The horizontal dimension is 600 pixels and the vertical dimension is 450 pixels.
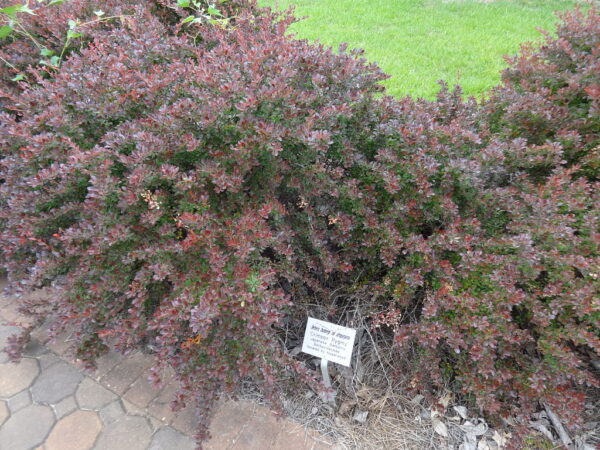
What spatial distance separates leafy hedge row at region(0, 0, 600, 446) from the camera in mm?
1771

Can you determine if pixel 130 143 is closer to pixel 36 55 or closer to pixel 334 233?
pixel 334 233

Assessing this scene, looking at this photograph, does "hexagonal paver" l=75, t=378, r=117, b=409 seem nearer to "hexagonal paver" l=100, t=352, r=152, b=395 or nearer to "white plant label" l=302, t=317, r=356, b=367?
"hexagonal paver" l=100, t=352, r=152, b=395

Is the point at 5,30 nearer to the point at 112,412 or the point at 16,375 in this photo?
the point at 16,375

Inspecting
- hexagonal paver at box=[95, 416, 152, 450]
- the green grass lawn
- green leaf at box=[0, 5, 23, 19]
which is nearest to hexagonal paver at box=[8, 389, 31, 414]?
hexagonal paver at box=[95, 416, 152, 450]

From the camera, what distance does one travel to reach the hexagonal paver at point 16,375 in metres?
2.18

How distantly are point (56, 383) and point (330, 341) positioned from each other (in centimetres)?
147

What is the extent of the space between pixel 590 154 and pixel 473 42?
4.01 metres

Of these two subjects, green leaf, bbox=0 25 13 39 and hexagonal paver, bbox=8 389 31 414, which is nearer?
hexagonal paver, bbox=8 389 31 414

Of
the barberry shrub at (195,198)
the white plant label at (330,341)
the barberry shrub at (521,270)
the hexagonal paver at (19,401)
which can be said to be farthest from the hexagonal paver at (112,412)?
the barberry shrub at (521,270)

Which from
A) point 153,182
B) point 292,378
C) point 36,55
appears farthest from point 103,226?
point 36,55

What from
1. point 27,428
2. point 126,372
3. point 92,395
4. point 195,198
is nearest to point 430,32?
point 195,198

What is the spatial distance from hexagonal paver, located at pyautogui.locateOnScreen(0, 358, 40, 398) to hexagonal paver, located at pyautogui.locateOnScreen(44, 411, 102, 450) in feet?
1.19

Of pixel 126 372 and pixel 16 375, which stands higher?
pixel 126 372

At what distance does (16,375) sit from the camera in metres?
2.25
